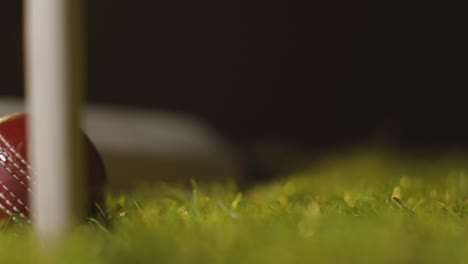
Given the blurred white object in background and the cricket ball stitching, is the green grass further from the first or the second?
the blurred white object in background

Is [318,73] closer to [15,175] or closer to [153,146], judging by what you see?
[153,146]

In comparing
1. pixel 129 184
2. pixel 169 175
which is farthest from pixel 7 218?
pixel 169 175

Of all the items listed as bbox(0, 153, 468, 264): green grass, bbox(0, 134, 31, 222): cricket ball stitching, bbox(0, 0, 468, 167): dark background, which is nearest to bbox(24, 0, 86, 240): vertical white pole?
bbox(0, 153, 468, 264): green grass

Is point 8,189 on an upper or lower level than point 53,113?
lower

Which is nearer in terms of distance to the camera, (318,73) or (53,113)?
(53,113)

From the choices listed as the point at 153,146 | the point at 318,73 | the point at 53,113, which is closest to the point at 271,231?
the point at 53,113

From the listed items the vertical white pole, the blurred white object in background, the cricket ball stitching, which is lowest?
the blurred white object in background

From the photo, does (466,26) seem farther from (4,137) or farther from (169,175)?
(4,137)
